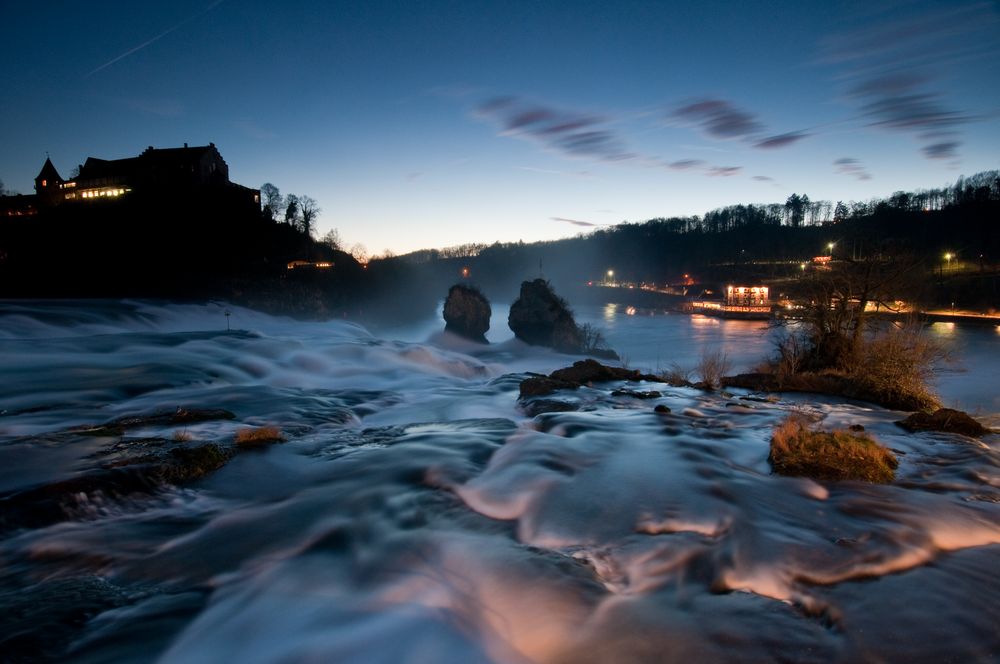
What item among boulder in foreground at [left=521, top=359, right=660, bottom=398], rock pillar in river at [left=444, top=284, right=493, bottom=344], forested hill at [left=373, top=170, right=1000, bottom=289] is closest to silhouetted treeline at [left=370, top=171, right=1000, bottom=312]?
forested hill at [left=373, top=170, right=1000, bottom=289]

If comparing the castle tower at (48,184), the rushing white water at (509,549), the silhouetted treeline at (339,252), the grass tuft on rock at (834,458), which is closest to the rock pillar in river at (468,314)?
the silhouetted treeline at (339,252)

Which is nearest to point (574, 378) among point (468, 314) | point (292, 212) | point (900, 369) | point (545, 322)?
point (900, 369)

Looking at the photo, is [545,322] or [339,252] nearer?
[545,322]

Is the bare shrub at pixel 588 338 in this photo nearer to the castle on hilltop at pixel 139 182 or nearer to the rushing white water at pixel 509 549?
the rushing white water at pixel 509 549

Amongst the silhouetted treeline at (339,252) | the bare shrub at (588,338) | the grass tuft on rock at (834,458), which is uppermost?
the silhouetted treeline at (339,252)

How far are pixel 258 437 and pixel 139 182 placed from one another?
72962mm

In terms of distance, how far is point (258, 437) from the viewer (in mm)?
10562

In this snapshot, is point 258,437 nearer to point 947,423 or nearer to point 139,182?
point 947,423

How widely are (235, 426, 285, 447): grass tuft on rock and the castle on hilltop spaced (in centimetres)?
6467

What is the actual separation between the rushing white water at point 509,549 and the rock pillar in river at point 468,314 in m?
44.8

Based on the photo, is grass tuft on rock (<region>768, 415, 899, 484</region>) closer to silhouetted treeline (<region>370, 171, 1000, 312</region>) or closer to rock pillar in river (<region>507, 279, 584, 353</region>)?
rock pillar in river (<region>507, 279, 584, 353</region>)

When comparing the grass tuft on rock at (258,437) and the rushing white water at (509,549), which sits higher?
the grass tuft on rock at (258,437)

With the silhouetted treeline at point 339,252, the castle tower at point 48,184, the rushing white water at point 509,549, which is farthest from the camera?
the castle tower at point 48,184

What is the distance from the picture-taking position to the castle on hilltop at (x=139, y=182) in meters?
64.2
